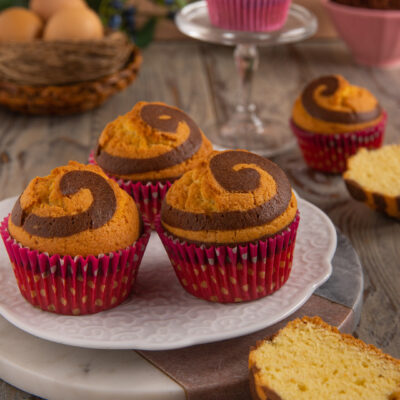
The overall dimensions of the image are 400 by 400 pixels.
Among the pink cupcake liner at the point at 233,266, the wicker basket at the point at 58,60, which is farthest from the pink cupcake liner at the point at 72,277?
the wicker basket at the point at 58,60

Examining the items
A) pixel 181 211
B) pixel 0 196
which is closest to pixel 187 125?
pixel 181 211

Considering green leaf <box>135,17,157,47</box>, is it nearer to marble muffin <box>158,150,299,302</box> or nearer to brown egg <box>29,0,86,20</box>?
brown egg <box>29,0,86,20</box>

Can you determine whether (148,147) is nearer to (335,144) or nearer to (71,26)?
(335,144)

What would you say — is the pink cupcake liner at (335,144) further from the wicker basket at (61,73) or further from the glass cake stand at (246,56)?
the wicker basket at (61,73)

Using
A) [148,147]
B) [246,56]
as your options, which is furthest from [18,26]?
[148,147]

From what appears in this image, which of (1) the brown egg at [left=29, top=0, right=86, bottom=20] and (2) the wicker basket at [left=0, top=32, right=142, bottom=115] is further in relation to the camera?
(1) the brown egg at [left=29, top=0, right=86, bottom=20]

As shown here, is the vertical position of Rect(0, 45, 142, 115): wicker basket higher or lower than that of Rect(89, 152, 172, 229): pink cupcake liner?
lower

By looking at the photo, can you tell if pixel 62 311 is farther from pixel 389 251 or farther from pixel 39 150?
pixel 39 150

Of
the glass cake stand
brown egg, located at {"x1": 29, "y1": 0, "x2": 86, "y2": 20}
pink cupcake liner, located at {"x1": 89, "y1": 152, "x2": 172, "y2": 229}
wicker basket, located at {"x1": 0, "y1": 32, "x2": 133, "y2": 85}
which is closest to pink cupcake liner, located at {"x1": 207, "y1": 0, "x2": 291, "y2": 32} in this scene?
the glass cake stand
